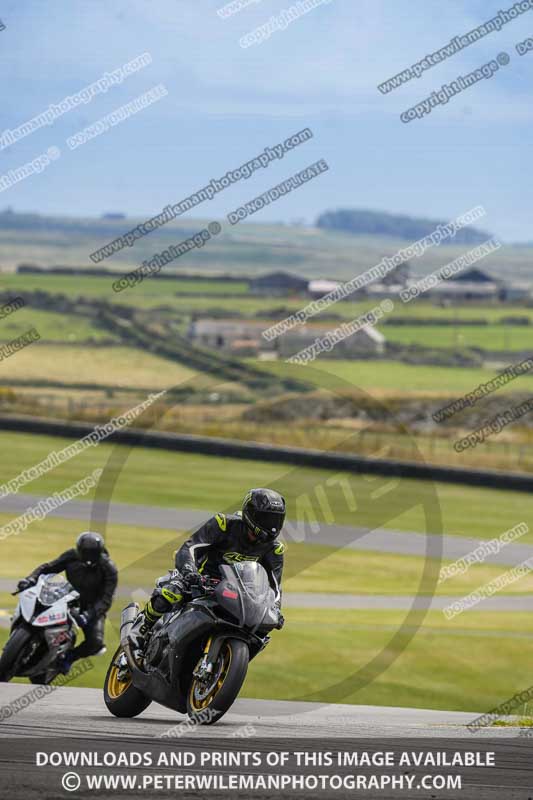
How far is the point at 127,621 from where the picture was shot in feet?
30.9

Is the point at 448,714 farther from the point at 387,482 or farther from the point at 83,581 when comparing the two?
the point at 387,482

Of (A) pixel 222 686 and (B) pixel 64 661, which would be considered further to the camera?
(B) pixel 64 661

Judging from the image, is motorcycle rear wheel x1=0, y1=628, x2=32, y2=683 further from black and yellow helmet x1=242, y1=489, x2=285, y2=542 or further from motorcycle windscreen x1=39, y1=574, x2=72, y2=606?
black and yellow helmet x1=242, y1=489, x2=285, y2=542

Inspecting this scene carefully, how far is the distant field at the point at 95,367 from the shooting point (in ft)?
269

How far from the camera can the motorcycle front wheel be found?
26.0ft

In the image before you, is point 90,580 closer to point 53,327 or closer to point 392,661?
point 392,661

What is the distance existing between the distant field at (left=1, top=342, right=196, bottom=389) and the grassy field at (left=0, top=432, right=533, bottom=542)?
38.3 m

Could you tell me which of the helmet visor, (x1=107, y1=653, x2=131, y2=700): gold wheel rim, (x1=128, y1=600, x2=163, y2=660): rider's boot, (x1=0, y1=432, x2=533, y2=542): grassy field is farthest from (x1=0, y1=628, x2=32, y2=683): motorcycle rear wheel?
(x1=0, y1=432, x2=533, y2=542): grassy field

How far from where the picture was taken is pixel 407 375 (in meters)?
94.9

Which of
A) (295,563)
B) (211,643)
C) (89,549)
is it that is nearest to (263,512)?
(211,643)

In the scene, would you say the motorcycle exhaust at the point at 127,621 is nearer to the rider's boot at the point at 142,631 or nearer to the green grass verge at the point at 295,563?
the rider's boot at the point at 142,631

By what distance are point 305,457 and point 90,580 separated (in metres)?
27.1

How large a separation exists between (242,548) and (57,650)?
13.1 feet

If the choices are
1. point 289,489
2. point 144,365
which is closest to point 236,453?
point 289,489
